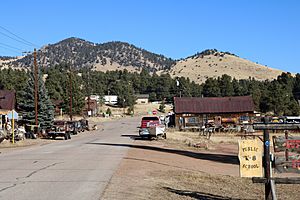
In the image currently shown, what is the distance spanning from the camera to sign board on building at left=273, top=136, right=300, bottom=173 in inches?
413

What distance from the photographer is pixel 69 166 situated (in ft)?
59.6

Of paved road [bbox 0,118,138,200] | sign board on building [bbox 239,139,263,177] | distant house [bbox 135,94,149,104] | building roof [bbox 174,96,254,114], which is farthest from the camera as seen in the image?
distant house [bbox 135,94,149,104]

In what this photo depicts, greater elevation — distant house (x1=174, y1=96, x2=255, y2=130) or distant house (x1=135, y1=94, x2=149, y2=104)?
distant house (x1=135, y1=94, x2=149, y2=104)

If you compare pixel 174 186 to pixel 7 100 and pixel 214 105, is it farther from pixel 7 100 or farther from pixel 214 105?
pixel 214 105

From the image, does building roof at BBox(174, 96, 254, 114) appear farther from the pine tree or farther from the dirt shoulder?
the dirt shoulder

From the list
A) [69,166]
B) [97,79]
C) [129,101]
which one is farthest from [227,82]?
[69,166]

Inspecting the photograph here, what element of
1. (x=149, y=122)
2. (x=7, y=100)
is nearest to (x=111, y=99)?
(x=7, y=100)

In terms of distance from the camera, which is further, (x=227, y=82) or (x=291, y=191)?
(x=227, y=82)

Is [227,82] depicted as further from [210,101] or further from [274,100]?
[210,101]

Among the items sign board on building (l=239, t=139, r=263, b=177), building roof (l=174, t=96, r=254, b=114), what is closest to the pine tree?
building roof (l=174, t=96, r=254, b=114)

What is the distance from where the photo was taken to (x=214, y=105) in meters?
71.8

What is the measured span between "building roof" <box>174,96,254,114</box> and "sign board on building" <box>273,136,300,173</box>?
197ft

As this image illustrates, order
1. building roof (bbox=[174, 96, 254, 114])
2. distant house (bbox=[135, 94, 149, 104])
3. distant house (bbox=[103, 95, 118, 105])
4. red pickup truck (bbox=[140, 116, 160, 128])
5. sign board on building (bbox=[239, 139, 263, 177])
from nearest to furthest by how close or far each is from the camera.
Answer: sign board on building (bbox=[239, 139, 263, 177]), red pickup truck (bbox=[140, 116, 160, 128]), building roof (bbox=[174, 96, 254, 114]), distant house (bbox=[103, 95, 118, 105]), distant house (bbox=[135, 94, 149, 104])

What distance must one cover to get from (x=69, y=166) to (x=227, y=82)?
11034cm
